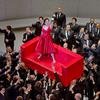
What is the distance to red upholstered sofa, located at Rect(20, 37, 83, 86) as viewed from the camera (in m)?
9.87

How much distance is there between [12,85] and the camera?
28.9 ft

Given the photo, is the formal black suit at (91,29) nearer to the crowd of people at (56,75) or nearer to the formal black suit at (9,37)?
the crowd of people at (56,75)

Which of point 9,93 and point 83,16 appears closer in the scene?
point 9,93

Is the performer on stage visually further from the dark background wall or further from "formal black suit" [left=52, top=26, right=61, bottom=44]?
the dark background wall

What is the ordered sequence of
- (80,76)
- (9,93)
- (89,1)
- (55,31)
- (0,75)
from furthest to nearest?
(89,1)
(55,31)
(80,76)
(0,75)
(9,93)

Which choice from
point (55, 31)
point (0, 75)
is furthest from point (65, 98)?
point (55, 31)

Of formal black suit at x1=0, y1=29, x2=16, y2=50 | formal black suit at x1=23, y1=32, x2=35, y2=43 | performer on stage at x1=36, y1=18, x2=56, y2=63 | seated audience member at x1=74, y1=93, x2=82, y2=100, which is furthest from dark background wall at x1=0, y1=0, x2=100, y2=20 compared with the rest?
seated audience member at x1=74, y1=93, x2=82, y2=100

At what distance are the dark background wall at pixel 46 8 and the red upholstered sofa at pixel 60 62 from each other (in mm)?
4350

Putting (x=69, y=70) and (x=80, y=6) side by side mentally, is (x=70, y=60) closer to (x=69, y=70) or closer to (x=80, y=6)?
(x=69, y=70)

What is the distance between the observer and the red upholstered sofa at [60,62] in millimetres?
9867

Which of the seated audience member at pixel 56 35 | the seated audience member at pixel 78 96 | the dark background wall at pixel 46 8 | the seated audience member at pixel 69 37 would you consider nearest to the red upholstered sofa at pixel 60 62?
the seated audience member at pixel 69 37

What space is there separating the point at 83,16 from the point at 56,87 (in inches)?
292

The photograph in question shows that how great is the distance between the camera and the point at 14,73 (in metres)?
9.73

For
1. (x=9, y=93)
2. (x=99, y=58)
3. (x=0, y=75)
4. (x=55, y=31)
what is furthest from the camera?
(x=55, y=31)
